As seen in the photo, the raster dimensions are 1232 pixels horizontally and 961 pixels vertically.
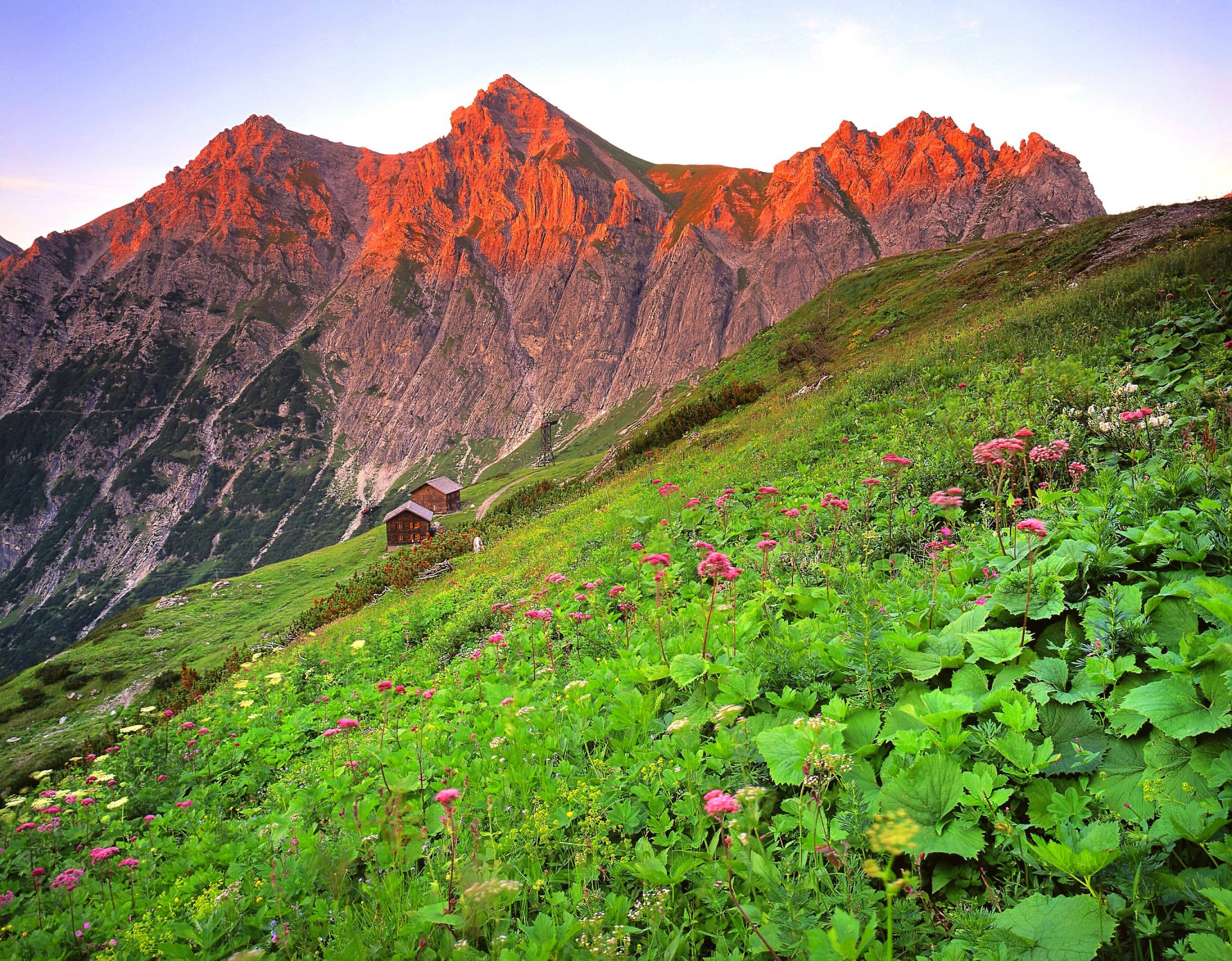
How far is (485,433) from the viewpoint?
181 m

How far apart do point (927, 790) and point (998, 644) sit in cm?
105

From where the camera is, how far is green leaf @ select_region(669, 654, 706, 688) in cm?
392

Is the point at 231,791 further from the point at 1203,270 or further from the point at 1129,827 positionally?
the point at 1203,270

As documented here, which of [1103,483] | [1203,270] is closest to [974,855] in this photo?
[1103,483]

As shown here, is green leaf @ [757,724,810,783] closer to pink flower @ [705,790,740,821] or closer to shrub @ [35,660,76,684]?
pink flower @ [705,790,740,821]

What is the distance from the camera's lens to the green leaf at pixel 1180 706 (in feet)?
6.86

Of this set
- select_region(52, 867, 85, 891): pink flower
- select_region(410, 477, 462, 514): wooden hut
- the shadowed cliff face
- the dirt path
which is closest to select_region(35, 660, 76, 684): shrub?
the dirt path

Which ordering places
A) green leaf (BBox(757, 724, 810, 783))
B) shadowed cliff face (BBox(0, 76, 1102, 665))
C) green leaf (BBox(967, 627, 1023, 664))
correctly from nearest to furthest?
1. green leaf (BBox(757, 724, 810, 783))
2. green leaf (BBox(967, 627, 1023, 664))
3. shadowed cliff face (BBox(0, 76, 1102, 665))

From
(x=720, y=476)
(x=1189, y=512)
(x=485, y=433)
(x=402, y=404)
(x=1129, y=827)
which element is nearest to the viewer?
(x=1129, y=827)

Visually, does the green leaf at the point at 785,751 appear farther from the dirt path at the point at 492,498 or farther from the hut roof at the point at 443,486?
the hut roof at the point at 443,486

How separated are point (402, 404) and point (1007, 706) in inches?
8116

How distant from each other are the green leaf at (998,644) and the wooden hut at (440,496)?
7710 centimetres

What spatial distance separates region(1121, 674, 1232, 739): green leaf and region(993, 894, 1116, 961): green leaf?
0.77m

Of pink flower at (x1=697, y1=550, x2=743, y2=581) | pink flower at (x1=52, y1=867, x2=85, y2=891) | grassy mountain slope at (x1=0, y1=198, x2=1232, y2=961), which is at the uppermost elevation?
pink flower at (x1=697, y1=550, x2=743, y2=581)
